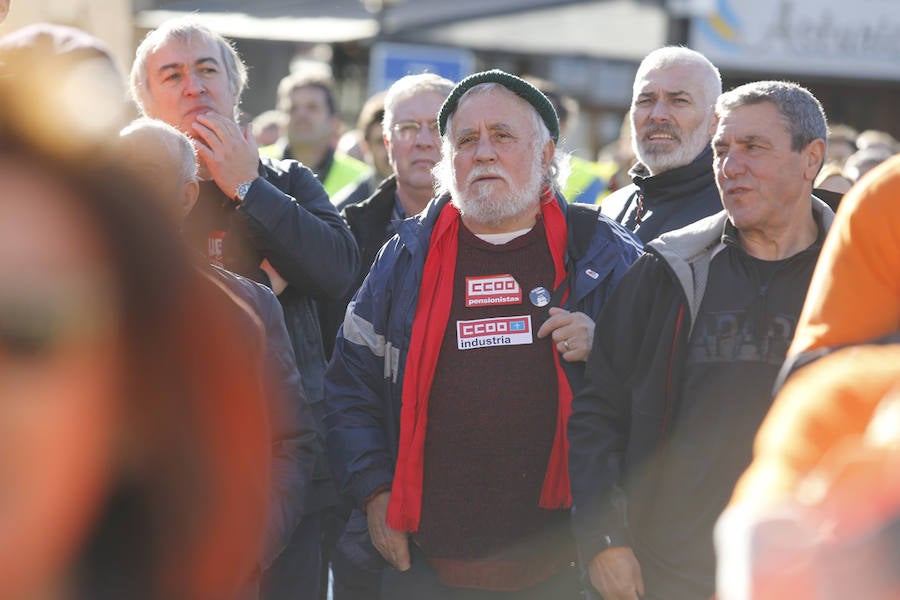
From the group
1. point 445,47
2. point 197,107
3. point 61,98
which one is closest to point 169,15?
point 445,47

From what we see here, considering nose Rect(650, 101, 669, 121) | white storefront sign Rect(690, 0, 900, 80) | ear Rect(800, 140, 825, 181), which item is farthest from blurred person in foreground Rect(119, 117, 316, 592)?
white storefront sign Rect(690, 0, 900, 80)

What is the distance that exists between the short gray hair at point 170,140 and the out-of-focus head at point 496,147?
39.2 inches

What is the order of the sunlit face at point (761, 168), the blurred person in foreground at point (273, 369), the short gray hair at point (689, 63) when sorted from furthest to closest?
the short gray hair at point (689, 63), the sunlit face at point (761, 168), the blurred person in foreground at point (273, 369)

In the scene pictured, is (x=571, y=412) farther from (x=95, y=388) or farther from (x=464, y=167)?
(x=95, y=388)

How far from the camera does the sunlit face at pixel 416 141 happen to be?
214 inches

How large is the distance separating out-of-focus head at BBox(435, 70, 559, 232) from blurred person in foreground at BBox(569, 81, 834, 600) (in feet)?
2.18

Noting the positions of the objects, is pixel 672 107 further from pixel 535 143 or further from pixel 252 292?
pixel 252 292

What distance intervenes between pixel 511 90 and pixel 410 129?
4.18 feet

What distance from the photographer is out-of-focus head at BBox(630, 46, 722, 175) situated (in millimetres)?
5363

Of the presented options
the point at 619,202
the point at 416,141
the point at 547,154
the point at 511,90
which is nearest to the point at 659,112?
the point at 619,202

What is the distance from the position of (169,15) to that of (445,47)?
5.18 metres

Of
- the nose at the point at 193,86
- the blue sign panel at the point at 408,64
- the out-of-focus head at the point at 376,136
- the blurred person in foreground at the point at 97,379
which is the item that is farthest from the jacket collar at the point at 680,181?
the blue sign panel at the point at 408,64

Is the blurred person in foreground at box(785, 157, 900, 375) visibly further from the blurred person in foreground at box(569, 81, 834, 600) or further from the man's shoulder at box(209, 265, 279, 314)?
the man's shoulder at box(209, 265, 279, 314)

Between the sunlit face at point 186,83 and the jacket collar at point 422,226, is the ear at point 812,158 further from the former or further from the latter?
the sunlit face at point 186,83
